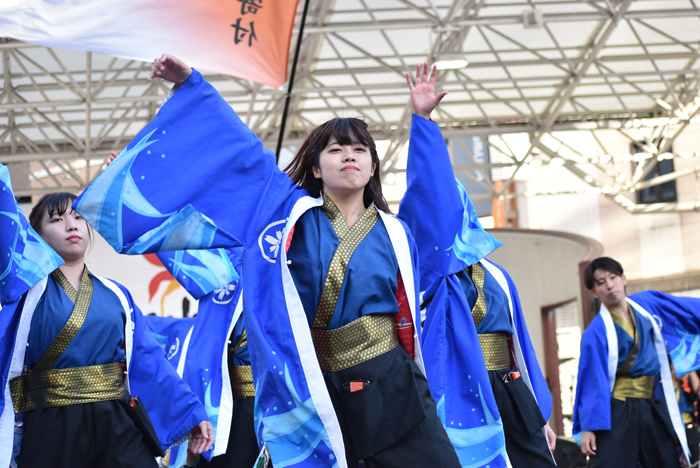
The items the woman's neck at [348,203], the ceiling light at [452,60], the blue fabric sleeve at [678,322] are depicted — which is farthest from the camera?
the ceiling light at [452,60]

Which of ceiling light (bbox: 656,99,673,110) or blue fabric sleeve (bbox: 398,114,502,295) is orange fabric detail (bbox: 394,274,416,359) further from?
ceiling light (bbox: 656,99,673,110)

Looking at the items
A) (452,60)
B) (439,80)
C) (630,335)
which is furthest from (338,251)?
(439,80)

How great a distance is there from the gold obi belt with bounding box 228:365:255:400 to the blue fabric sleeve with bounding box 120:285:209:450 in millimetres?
742

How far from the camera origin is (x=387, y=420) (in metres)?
1.86

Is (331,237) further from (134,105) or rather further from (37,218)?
(134,105)

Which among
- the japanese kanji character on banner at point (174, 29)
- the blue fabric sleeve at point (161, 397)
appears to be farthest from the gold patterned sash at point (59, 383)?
the japanese kanji character on banner at point (174, 29)

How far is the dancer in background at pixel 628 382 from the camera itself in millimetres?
3691

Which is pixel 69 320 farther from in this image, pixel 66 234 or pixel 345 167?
pixel 345 167

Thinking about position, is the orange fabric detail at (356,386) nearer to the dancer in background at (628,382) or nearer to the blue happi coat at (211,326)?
the blue happi coat at (211,326)

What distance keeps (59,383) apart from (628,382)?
2.55 metres

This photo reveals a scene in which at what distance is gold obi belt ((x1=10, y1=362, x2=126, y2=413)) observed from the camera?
7.79 ft

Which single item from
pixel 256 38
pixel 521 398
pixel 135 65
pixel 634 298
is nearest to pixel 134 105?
pixel 135 65

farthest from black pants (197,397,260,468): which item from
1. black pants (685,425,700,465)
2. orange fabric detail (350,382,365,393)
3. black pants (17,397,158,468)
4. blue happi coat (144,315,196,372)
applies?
black pants (685,425,700,465)

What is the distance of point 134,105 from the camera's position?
1078 cm
